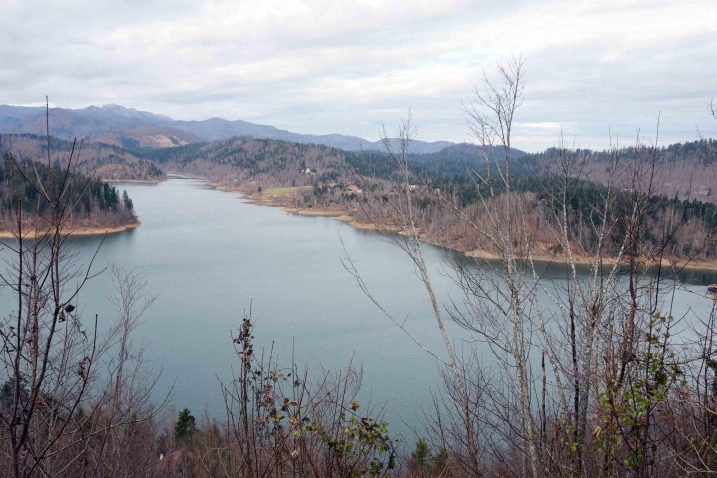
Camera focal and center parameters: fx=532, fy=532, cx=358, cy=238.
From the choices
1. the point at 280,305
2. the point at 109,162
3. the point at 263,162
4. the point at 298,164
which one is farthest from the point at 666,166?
the point at 109,162

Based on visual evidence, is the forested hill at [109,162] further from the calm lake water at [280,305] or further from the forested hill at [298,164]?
the calm lake water at [280,305]

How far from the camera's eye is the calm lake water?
13.1 m

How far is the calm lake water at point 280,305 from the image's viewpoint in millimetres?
13109

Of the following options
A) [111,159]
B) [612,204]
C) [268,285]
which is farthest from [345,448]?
[111,159]

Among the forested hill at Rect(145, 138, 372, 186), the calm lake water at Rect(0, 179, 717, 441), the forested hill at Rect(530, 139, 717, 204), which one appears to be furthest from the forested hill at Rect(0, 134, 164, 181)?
the forested hill at Rect(530, 139, 717, 204)

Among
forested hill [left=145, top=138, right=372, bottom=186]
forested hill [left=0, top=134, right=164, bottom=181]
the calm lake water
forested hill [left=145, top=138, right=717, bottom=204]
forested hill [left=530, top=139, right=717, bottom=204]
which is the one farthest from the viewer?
forested hill [left=0, top=134, right=164, bottom=181]

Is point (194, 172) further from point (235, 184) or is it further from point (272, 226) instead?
point (272, 226)

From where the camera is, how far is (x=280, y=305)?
65.2ft

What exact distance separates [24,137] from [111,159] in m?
21.9

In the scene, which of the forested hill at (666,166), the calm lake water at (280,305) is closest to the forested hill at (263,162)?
the forested hill at (666,166)

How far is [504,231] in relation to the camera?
11.8 ft

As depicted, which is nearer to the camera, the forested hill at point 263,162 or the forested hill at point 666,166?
the forested hill at point 666,166

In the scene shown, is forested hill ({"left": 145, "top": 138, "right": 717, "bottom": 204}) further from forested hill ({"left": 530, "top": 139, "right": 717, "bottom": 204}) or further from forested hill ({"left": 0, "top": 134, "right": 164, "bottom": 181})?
forested hill ({"left": 0, "top": 134, "right": 164, "bottom": 181})

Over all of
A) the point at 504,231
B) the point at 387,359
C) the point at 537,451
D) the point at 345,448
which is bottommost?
the point at 387,359
